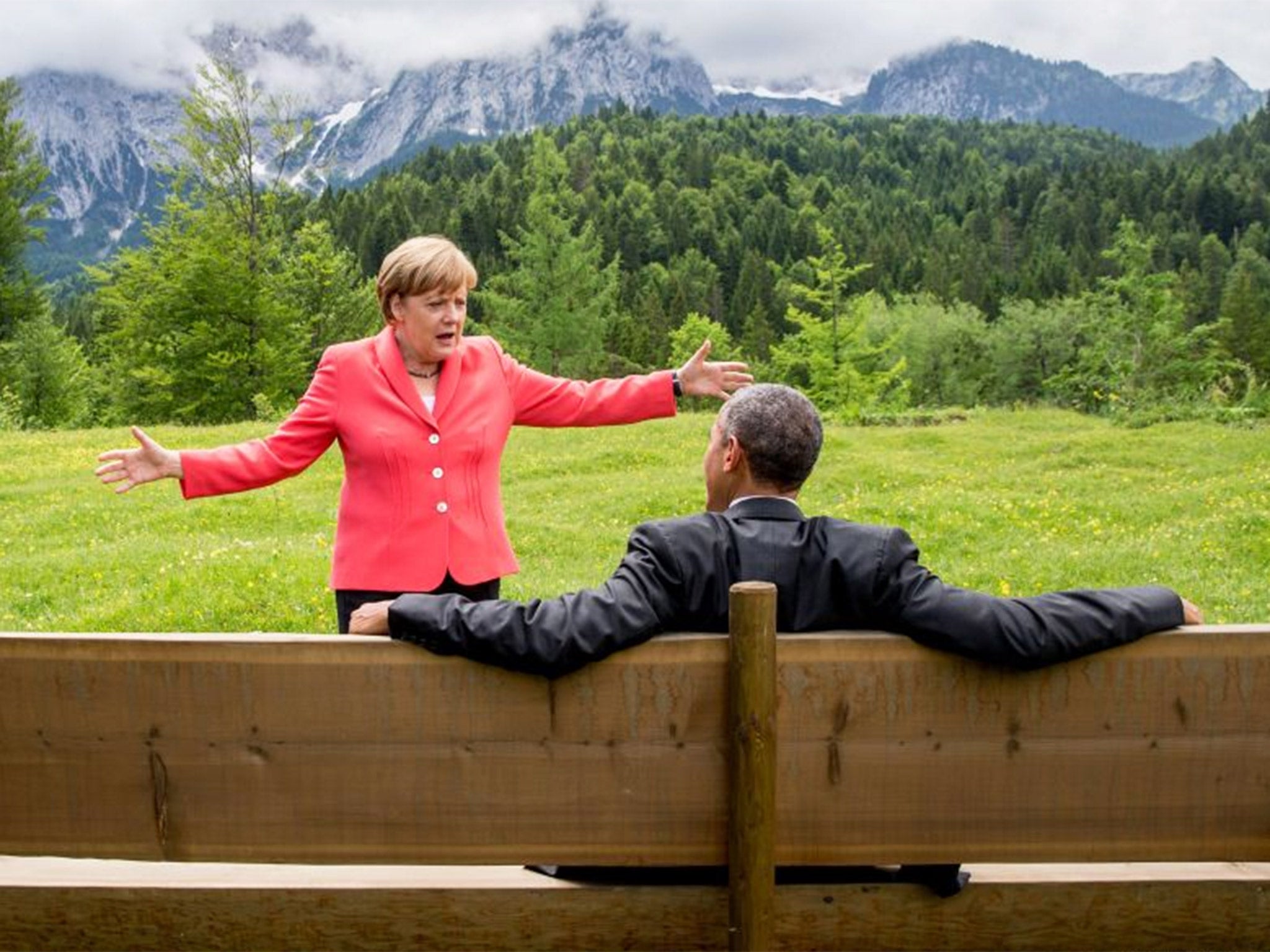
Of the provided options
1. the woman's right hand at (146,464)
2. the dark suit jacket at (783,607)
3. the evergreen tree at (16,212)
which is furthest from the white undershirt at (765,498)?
the evergreen tree at (16,212)

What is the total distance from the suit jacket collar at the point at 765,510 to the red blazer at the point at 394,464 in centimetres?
162

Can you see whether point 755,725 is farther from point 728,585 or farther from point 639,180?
point 639,180

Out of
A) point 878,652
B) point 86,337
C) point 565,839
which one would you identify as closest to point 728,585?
point 878,652

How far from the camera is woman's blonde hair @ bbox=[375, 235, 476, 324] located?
4.45 meters

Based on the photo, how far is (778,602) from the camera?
299 centimetres

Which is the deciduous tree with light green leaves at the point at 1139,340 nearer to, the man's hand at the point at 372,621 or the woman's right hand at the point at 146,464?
the woman's right hand at the point at 146,464

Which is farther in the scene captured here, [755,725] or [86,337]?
[86,337]

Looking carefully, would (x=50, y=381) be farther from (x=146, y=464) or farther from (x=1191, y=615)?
(x=1191, y=615)

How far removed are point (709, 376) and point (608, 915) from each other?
8.85ft

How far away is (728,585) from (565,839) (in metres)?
0.67

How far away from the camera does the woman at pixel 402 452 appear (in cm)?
450

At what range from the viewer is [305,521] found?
16859mm

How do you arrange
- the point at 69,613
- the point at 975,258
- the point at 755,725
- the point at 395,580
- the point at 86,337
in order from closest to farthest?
1. the point at 755,725
2. the point at 395,580
3. the point at 69,613
4. the point at 86,337
5. the point at 975,258

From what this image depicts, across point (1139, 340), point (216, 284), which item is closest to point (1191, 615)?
point (216, 284)
